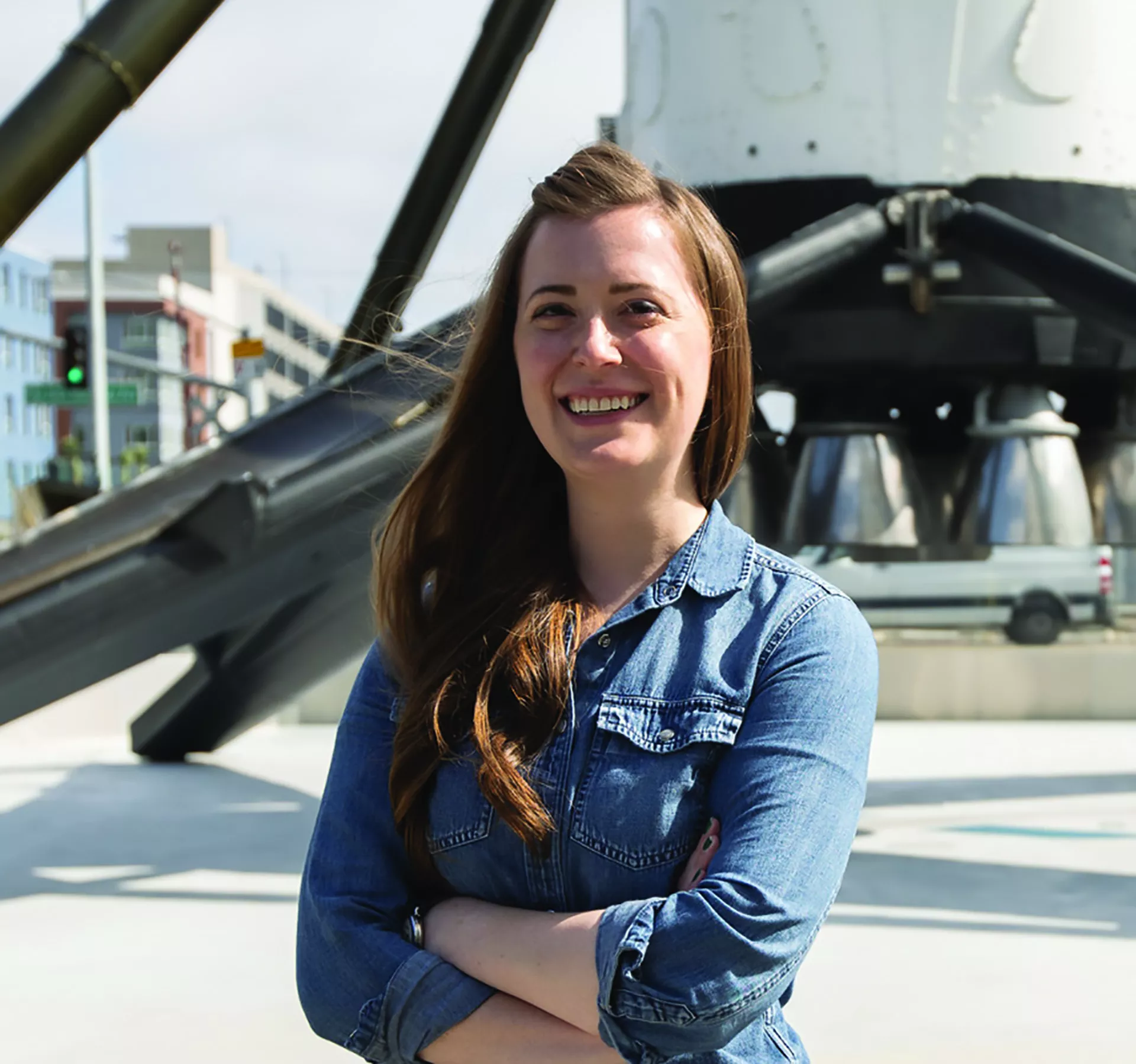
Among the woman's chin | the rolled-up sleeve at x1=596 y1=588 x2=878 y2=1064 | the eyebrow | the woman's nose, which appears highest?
the eyebrow

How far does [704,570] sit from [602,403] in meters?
0.26

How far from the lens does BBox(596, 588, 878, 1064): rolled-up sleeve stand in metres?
1.67

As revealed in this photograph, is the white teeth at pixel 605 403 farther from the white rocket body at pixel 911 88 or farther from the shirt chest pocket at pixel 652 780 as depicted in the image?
the white rocket body at pixel 911 88

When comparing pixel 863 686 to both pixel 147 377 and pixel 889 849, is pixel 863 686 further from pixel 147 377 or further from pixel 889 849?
pixel 147 377

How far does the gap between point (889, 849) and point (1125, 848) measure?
3.53 ft

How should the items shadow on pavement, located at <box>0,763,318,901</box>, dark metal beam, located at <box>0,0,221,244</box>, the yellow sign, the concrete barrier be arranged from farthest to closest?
1. the yellow sign
2. the concrete barrier
3. shadow on pavement, located at <box>0,763,318,901</box>
4. dark metal beam, located at <box>0,0,221,244</box>

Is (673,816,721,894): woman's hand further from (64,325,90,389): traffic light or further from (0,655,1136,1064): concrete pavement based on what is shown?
(64,325,90,389): traffic light

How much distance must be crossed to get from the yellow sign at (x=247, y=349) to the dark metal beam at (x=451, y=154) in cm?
1053

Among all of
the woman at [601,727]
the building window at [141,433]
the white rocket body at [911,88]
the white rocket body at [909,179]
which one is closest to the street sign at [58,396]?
the white rocket body at [909,179]

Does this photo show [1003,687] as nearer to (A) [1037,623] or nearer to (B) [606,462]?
(A) [1037,623]

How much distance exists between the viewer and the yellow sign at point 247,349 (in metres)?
17.3

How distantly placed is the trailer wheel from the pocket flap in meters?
9.91

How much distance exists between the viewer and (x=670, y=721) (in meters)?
1.78

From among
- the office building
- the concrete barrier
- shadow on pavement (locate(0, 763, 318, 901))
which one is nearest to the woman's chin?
shadow on pavement (locate(0, 763, 318, 901))
